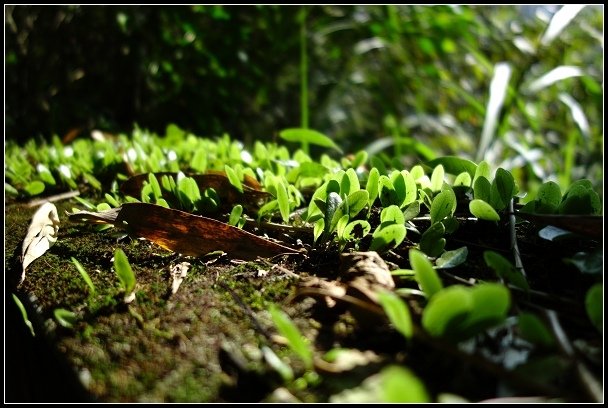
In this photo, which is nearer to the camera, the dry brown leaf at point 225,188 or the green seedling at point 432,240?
the green seedling at point 432,240

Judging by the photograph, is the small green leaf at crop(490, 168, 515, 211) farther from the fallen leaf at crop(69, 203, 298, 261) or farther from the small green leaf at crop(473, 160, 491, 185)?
the fallen leaf at crop(69, 203, 298, 261)

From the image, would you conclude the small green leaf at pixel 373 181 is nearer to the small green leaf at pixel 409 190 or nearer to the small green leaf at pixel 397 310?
the small green leaf at pixel 409 190

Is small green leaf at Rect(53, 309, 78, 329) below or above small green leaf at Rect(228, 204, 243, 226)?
below

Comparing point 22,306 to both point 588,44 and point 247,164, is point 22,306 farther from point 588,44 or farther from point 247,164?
point 588,44

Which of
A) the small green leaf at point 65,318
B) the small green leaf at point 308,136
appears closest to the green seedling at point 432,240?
the small green leaf at point 65,318

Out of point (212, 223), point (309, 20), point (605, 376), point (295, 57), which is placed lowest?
point (605, 376)

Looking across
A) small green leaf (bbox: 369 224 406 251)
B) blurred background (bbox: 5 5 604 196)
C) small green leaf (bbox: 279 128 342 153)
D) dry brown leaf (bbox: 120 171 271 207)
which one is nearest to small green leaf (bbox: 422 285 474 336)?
small green leaf (bbox: 369 224 406 251)

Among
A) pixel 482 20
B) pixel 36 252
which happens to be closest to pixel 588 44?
pixel 482 20
